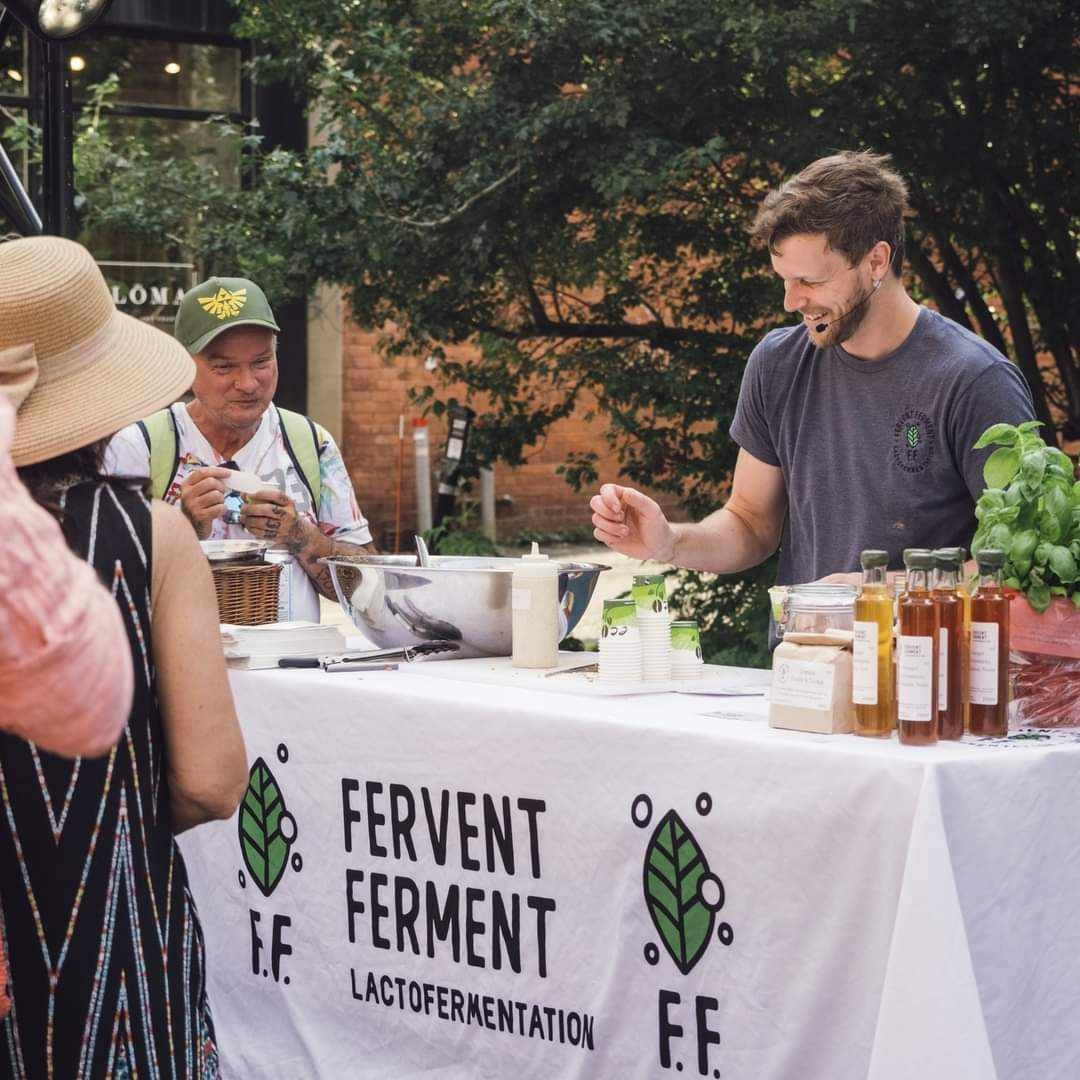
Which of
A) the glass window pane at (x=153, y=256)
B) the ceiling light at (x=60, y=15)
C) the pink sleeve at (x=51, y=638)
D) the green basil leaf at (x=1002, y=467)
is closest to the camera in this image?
the pink sleeve at (x=51, y=638)

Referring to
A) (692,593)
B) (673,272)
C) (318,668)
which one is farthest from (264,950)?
(673,272)

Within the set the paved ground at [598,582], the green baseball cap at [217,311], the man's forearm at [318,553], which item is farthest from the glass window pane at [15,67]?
the man's forearm at [318,553]

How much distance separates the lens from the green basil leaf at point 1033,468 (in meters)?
2.47

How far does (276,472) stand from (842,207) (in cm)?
151

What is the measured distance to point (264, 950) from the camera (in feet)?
10.6

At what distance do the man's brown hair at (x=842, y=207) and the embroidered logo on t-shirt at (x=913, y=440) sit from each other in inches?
12.9

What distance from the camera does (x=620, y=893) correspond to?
8.79 ft

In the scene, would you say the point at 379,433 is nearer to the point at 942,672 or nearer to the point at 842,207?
the point at 842,207

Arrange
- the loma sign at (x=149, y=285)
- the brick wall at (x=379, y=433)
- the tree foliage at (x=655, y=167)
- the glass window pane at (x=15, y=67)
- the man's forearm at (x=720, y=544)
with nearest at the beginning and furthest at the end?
1. the man's forearm at (x=720, y=544)
2. the tree foliage at (x=655, y=167)
3. the glass window pane at (x=15, y=67)
4. the loma sign at (x=149, y=285)
5. the brick wall at (x=379, y=433)

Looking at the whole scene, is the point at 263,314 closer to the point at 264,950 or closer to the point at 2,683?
the point at 264,950

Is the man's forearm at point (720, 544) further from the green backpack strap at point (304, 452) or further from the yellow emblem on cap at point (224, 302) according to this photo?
the yellow emblem on cap at point (224, 302)

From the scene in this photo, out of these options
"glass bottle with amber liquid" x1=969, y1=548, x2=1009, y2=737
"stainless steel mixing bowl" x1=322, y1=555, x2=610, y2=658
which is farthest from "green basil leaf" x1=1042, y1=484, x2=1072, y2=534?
"stainless steel mixing bowl" x1=322, y1=555, x2=610, y2=658

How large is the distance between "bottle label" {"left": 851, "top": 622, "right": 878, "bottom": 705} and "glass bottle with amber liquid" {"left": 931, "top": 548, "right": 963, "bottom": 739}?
0.10 m

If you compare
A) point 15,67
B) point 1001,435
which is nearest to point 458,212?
point 1001,435
